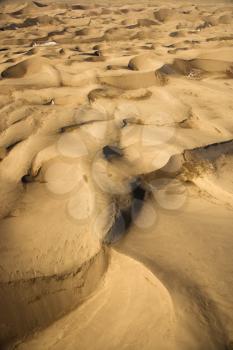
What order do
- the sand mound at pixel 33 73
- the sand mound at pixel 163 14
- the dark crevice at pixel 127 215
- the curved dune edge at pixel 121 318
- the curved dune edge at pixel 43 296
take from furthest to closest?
the sand mound at pixel 163 14, the sand mound at pixel 33 73, the dark crevice at pixel 127 215, the curved dune edge at pixel 43 296, the curved dune edge at pixel 121 318

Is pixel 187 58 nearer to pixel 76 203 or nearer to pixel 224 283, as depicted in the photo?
pixel 76 203

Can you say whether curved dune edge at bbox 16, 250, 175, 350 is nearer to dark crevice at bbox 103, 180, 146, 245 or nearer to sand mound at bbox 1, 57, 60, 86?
dark crevice at bbox 103, 180, 146, 245

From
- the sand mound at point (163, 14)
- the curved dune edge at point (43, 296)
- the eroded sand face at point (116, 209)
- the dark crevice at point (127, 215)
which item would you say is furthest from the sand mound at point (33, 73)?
the sand mound at point (163, 14)

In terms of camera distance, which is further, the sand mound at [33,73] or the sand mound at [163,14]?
the sand mound at [163,14]

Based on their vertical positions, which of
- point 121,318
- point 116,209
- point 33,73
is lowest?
point 121,318

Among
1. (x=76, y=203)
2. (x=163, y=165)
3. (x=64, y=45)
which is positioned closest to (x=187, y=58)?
(x=64, y=45)

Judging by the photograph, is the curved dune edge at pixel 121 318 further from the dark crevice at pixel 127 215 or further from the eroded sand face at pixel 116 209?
the dark crevice at pixel 127 215

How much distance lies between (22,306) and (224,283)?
73 centimetres

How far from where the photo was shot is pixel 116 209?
1.52 metres

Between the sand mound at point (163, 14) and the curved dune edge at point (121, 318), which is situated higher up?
the sand mound at point (163, 14)

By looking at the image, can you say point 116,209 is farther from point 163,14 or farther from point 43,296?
point 163,14

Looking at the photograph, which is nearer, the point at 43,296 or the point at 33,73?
the point at 43,296

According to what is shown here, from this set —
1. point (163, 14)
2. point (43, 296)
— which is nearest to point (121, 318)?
point (43, 296)

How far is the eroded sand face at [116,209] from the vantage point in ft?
3.78
